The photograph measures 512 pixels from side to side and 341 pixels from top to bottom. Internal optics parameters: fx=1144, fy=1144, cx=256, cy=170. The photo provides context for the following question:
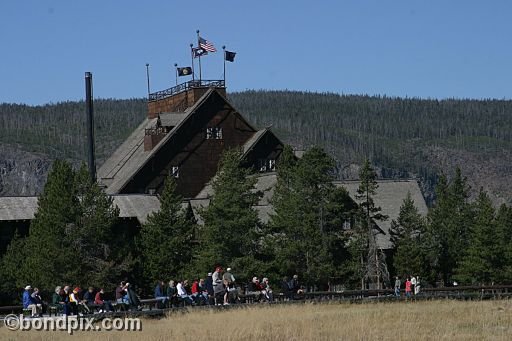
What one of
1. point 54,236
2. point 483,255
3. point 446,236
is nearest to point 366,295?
point 54,236

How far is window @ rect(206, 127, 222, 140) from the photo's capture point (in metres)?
91.9

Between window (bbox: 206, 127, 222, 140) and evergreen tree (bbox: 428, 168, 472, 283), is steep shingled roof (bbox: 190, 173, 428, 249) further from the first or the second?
window (bbox: 206, 127, 222, 140)

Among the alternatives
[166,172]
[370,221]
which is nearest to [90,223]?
[370,221]

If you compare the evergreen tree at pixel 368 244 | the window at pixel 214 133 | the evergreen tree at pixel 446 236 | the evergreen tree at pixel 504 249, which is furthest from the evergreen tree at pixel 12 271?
the evergreen tree at pixel 504 249

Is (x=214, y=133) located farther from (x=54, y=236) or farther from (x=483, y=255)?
(x=54, y=236)

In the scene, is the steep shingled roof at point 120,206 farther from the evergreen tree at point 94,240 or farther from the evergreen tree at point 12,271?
the evergreen tree at point 94,240

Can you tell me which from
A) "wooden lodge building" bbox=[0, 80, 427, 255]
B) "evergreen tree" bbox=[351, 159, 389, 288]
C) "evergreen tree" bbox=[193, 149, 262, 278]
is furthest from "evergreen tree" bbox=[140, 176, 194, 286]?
"wooden lodge building" bbox=[0, 80, 427, 255]

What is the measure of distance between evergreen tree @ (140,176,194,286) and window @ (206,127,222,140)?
67.8ft

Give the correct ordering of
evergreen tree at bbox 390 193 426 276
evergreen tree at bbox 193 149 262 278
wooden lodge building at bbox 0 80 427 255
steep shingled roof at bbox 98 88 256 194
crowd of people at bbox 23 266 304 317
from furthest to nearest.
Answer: steep shingled roof at bbox 98 88 256 194
wooden lodge building at bbox 0 80 427 255
evergreen tree at bbox 390 193 426 276
evergreen tree at bbox 193 149 262 278
crowd of people at bbox 23 266 304 317

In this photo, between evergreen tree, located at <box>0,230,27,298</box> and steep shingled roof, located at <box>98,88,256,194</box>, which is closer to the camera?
evergreen tree, located at <box>0,230,27,298</box>

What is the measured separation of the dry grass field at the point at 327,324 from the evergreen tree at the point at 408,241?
94.4 feet

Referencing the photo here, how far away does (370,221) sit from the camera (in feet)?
246

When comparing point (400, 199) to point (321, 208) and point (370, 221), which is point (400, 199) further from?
point (321, 208)

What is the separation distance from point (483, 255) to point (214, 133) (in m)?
27.7
